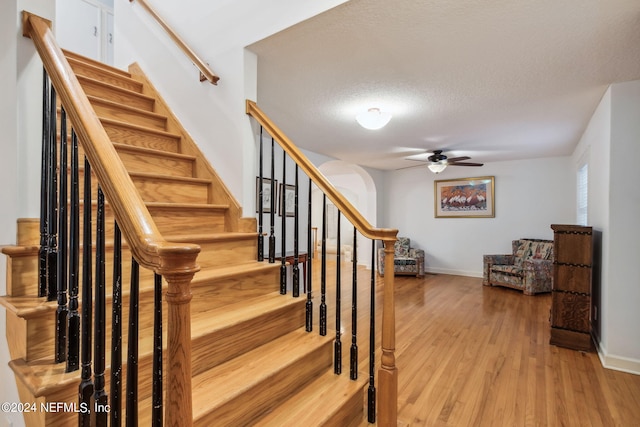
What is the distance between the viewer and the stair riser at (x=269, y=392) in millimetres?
1229

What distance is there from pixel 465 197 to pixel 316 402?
589 centimetres

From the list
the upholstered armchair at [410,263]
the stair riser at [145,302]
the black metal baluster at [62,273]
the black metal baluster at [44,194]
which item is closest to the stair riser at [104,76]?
the black metal baluster at [44,194]

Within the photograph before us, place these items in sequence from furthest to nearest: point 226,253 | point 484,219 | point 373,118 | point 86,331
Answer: point 484,219
point 373,118
point 226,253
point 86,331

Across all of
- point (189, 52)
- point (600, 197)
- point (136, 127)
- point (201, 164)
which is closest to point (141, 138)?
point (136, 127)

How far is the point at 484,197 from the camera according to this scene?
6207 millimetres

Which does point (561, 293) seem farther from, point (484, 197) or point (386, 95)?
point (484, 197)

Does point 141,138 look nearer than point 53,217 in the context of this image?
→ No

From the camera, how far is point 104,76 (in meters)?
2.69

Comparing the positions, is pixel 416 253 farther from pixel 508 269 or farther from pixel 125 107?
pixel 125 107

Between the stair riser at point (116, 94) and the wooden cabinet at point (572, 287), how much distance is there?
159 inches

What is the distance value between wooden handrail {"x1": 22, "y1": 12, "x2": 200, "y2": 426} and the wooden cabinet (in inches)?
135

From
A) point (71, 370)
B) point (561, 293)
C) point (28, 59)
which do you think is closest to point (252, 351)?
point (71, 370)

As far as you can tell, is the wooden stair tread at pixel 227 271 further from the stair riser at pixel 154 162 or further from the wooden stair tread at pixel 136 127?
the wooden stair tread at pixel 136 127

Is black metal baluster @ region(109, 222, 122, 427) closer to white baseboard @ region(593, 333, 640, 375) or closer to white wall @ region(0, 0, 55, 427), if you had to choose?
white wall @ region(0, 0, 55, 427)
